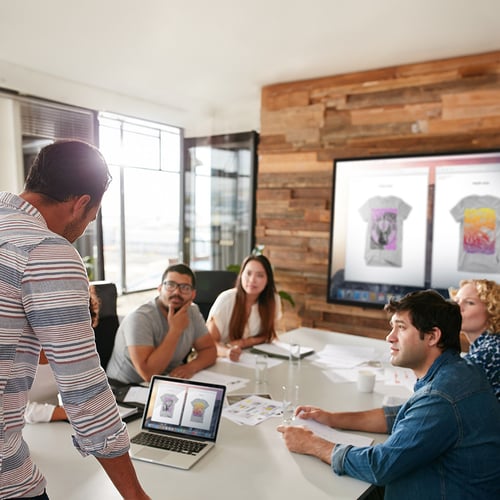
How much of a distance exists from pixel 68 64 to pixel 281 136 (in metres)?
1.92

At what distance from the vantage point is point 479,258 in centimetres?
350

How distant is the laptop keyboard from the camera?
58.5 inches

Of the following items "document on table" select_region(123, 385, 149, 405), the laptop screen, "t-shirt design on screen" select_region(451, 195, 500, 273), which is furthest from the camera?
"t-shirt design on screen" select_region(451, 195, 500, 273)

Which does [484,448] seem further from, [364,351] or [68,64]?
[68,64]

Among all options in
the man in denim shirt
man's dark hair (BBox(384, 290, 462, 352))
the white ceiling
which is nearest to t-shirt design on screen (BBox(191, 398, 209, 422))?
the man in denim shirt

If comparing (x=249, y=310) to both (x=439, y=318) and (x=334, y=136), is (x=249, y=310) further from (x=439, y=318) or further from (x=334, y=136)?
(x=334, y=136)

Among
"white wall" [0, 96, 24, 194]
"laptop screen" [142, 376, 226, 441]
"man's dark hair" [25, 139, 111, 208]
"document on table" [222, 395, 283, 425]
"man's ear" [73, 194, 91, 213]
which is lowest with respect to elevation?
"document on table" [222, 395, 283, 425]

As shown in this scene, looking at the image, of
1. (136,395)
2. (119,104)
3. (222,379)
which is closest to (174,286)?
(222,379)

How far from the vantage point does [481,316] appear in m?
2.18

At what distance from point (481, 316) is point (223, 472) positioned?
4.72 ft

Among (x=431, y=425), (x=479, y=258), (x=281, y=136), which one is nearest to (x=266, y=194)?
(x=281, y=136)

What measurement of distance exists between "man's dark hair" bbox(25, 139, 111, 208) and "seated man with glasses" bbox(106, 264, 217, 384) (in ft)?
4.01

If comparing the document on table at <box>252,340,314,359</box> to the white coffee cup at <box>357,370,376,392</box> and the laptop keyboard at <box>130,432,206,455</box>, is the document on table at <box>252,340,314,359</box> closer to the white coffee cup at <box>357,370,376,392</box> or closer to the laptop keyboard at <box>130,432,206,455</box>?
the white coffee cup at <box>357,370,376,392</box>

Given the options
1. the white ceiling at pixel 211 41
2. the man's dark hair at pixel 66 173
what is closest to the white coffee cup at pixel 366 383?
the man's dark hair at pixel 66 173
